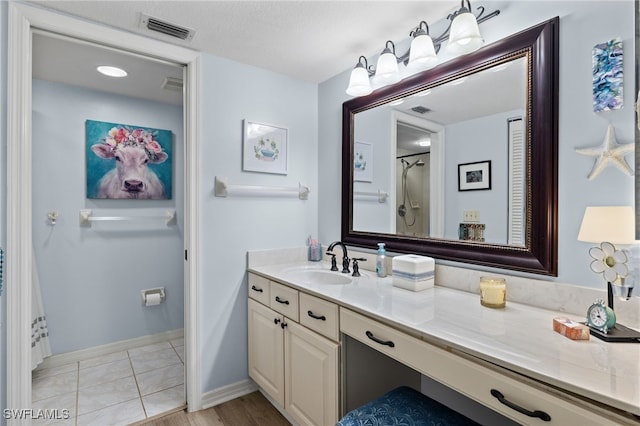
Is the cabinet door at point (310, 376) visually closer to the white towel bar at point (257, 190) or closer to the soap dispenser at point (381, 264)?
the soap dispenser at point (381, 264)

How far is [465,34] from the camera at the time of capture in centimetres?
140

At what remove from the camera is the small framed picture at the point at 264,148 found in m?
2.21

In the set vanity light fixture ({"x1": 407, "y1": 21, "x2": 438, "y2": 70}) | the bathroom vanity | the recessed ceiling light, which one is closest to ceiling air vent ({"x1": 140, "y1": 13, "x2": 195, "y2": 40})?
the recessed ceiling light

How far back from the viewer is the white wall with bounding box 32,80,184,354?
2463mm

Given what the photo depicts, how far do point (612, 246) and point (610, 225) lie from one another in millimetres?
69

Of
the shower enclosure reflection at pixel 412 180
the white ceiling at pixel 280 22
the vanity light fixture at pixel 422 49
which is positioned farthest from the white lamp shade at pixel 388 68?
the shower enclosure reflection at pixel 412 180

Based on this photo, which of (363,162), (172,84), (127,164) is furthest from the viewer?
(127,164)

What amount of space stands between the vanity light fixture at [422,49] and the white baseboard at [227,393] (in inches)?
80.1

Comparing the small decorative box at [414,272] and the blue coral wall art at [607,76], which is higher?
the blue coral wall art at [607,76]

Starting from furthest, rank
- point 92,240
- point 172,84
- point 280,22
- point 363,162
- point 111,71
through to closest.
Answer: point 92,240 → point 172,84 → point 111,71 → point 363,162 → point 280,22

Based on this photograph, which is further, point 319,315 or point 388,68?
point 388,68

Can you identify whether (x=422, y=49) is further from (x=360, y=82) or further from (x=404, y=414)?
(x=404, y=414)

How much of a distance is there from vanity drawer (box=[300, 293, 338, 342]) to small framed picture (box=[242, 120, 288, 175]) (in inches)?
39.6

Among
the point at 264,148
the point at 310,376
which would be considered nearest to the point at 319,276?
the point at 310,376
